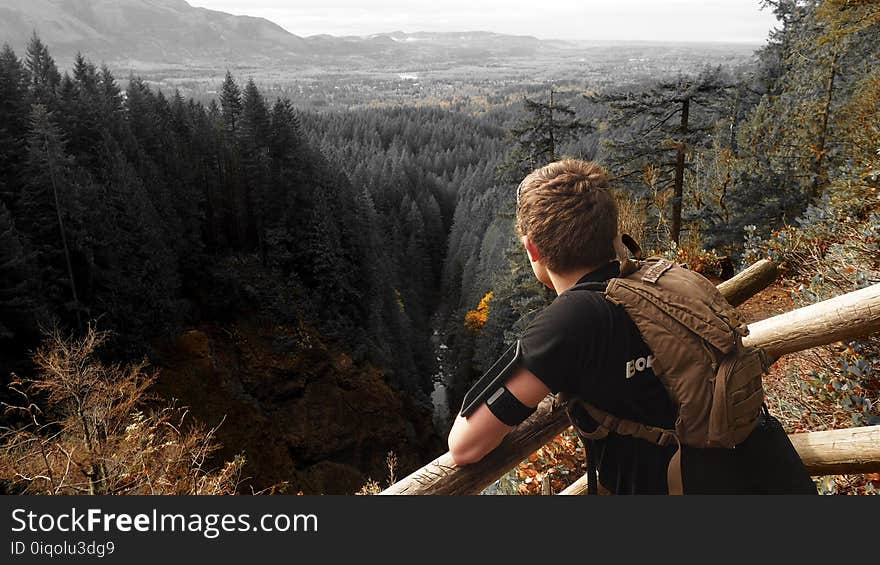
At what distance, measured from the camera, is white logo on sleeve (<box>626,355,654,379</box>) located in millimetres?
2367

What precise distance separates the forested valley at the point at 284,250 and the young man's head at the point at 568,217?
11.6 ft

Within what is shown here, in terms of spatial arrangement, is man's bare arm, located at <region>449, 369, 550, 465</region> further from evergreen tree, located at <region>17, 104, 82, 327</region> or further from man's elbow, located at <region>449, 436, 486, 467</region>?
evergreen tree, located at <region>17, 104, 82, 327</region>

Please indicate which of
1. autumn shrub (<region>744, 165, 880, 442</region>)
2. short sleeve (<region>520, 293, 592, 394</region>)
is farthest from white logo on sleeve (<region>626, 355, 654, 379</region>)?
autumn shrub (<region>744, 165, 880, 442</region>)

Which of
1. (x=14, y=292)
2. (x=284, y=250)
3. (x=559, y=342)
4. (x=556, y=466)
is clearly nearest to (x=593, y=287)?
(x=559, y=342)

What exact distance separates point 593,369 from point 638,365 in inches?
7.7

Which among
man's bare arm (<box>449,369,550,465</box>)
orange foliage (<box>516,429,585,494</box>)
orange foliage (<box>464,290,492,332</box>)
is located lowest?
orange foliage (<box>464,290,492,332</box>)

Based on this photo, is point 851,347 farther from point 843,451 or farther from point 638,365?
point 638,365

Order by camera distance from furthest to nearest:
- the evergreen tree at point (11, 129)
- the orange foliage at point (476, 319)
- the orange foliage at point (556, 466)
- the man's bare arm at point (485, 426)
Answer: the orange foliage at point (476, 319)
the evergreen tree at point (11, 129)
the orange foliage at point (556, 466)
the man's bare arm at point (485, 426)

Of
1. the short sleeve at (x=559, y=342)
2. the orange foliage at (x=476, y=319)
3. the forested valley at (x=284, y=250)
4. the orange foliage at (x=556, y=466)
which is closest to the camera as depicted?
the short sleeve at (x=559, y=342)

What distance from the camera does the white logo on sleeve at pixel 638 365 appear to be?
2.37 metres

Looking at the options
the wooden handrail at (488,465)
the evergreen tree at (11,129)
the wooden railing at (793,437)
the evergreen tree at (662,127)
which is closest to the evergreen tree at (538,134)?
the evergreen tree at (662,127)

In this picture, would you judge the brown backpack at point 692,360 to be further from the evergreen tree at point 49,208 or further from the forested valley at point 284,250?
the evergreen tree at point 49,208

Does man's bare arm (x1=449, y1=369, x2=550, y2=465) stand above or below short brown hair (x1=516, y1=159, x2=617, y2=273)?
below

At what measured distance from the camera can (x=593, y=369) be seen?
2.35 metres
